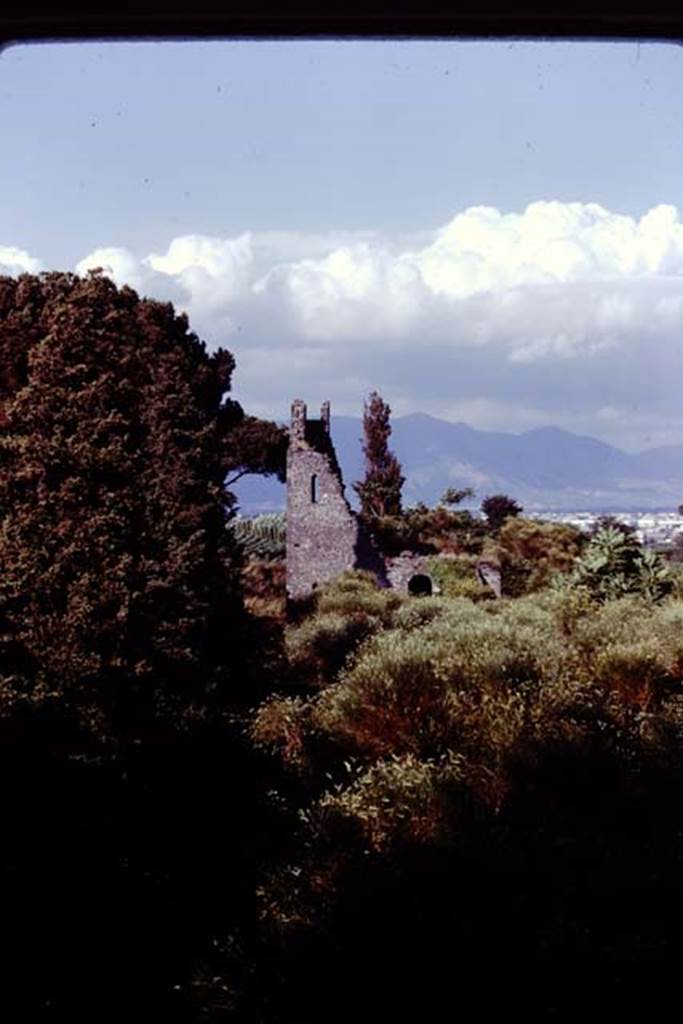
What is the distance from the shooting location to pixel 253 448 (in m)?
6.12

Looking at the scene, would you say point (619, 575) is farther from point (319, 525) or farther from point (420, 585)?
point (319, 525)

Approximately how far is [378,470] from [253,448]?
139 centimetres

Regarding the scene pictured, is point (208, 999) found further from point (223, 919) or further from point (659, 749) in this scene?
point (659, 749)

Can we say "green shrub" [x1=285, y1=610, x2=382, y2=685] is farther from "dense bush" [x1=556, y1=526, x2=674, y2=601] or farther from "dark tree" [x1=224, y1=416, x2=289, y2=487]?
"dense bush" [x1=556, y1=526, x2=674, y2=601]

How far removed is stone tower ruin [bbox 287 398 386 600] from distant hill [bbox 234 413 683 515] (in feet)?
2.04

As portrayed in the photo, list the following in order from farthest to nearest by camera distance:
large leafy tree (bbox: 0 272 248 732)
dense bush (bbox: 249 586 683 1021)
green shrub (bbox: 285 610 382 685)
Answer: green shrub (bbox: 285 610 382 685), large leafy tree (bbox: 0 272 248 732), dense bush (bbox: 249 586 683 1021)

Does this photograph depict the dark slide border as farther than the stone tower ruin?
No

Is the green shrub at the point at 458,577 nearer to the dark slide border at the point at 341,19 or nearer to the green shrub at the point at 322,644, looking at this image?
the green shrub at the point at 322,644

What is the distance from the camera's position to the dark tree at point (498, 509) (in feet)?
22.4

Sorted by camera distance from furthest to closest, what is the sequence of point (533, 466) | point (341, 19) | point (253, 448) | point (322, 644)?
point (322, 644) < point (253, 448) < point (533, 466) < point (341, 19)

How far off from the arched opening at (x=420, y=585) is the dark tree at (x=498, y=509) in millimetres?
1224

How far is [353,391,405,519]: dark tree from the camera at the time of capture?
192 inches

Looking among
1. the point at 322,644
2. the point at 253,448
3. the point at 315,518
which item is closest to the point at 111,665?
the point at 253,448

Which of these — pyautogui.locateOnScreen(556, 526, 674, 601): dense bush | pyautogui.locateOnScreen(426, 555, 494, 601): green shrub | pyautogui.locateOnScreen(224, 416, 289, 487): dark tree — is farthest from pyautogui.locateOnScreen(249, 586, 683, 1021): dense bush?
pyautogui.locateOnScreen(426, 555, 494, 601): green shrub
